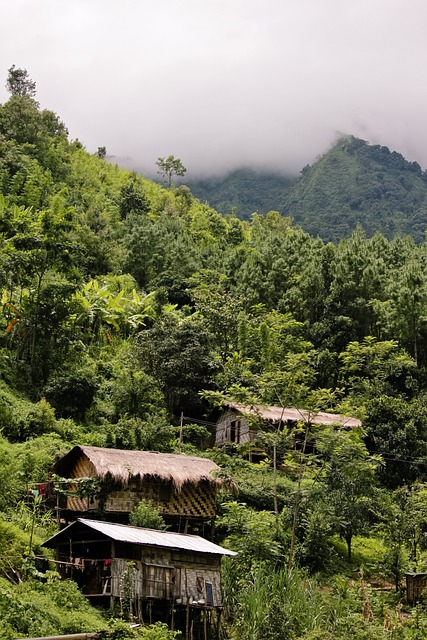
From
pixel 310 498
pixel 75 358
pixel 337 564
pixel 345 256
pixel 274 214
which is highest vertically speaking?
pixel 274 214

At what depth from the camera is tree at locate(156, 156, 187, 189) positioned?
70750 millimetres

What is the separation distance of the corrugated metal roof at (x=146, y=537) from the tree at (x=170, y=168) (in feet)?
171

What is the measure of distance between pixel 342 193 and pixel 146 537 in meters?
81.5

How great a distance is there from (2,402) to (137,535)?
928cm

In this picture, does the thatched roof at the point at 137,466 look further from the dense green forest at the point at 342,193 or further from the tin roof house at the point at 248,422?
the dense green forest at the point at 342,193

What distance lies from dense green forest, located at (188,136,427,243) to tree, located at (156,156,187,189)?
2094 cm

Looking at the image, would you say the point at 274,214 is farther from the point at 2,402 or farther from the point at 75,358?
the point at 2,402

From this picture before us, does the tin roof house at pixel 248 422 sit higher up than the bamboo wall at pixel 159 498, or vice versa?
the tin roof house at pixel 248 422

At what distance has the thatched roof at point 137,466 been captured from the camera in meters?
23.2

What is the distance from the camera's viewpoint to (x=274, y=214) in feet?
214

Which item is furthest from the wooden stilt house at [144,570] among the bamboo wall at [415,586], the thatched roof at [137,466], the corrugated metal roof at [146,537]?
the bamboo wall at [415,586]

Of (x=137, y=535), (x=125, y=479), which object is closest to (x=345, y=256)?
(x=125, y=479)

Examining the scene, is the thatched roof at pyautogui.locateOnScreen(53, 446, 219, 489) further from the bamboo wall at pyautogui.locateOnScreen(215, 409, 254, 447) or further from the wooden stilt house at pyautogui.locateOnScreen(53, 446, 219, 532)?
the bamboo wall at pyautogui.locateOnScreen(215, 409, 254, 447)

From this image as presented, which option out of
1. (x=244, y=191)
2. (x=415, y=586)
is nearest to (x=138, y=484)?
(x=415, y=586)
